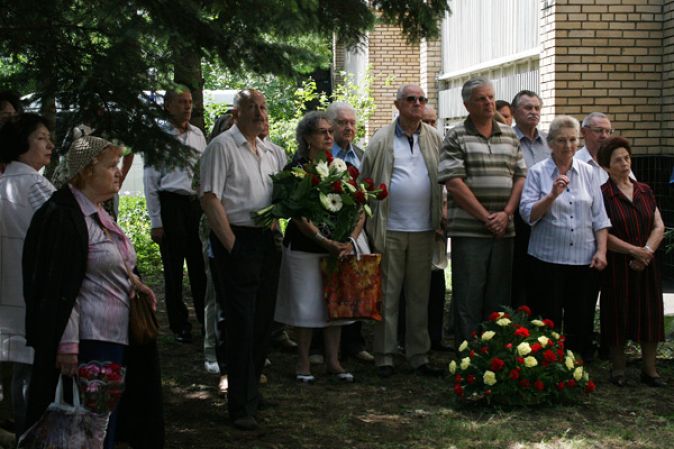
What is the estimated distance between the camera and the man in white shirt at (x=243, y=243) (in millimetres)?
6715

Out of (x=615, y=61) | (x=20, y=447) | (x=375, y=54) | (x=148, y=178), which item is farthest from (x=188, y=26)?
(x=375, y=54)

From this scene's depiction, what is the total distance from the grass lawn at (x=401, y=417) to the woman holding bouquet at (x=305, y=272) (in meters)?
0.40

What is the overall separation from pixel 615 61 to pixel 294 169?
6173mm

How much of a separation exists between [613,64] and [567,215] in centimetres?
467

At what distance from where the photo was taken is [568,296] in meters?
8.45

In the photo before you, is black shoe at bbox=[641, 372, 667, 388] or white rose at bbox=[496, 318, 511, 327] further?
black shoe at bbox=[641, 372, 667, 388]

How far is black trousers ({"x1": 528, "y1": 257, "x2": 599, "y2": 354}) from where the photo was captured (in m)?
8.29

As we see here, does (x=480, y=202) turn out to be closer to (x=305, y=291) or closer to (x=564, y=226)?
(x=564, y=226)

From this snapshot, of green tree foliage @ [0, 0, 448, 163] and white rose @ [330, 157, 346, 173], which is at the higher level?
green tree foliage @ [0, 0, 448, 163]

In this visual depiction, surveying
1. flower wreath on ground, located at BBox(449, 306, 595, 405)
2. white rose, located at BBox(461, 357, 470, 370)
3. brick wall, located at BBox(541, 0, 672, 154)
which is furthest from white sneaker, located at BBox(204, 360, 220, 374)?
brick wall, located at BBox(541, 0, 672, 154)

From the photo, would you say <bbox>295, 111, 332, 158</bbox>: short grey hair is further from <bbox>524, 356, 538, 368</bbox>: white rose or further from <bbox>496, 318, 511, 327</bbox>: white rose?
<bbox>524, 356, 538, 368</bbox>: white rose

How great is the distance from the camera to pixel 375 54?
2281cm

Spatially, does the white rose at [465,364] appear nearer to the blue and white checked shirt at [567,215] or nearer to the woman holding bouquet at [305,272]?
the woman holding bouquet at [305,272]

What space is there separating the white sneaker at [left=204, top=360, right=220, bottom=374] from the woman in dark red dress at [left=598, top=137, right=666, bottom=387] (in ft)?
10.0
